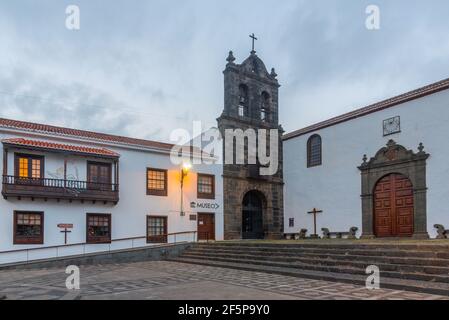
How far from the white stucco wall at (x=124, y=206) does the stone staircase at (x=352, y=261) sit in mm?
4073

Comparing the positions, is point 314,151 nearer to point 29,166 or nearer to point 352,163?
point 352,163

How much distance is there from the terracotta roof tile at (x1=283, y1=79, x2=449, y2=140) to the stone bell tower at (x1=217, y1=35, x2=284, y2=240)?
7.20 ft

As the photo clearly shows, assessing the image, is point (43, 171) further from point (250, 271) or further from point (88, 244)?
point (250, 271)

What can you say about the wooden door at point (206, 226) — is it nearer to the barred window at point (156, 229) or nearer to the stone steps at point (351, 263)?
the barred window at point (156, 229)

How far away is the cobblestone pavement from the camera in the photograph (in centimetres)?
778

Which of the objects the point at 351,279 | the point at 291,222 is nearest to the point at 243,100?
the point at 291,222

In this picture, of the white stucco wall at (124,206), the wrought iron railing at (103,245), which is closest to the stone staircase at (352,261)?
the wrought iron railing at (103,245)

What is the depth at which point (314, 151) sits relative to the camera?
2167 cm

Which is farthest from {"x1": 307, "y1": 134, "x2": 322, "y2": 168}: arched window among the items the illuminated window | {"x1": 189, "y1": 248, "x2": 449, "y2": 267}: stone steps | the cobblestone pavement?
the illuminated window

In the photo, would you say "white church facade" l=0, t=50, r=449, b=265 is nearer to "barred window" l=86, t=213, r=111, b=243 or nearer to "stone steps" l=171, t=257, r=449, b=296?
"barred window" l=86, t=213, r=111, b=243

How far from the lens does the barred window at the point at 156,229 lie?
18.6 metres
